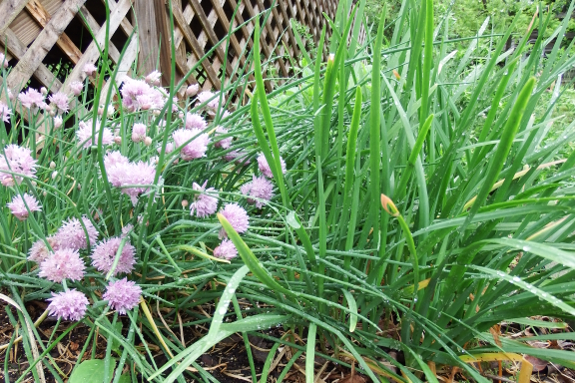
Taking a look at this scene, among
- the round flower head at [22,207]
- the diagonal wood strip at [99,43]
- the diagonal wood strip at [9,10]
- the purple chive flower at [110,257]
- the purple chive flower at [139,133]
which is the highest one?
the diagonal wood strip at [9,10]

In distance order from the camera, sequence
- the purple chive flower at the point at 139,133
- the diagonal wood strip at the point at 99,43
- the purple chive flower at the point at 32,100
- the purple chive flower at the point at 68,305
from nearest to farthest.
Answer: the purple chive flower at the point at 68,305
the purple chive flower at the point at 139,133
the purple chive flower at the point at 32,100
the diagonal wood strip at the point at 99,43

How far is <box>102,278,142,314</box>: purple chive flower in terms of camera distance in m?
0.54

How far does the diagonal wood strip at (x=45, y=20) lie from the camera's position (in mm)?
1601

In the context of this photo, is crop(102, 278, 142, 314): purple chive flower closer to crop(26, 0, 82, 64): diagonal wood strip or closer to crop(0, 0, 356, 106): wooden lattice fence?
crop(0, 0, 356, 106): wooden lattice fence

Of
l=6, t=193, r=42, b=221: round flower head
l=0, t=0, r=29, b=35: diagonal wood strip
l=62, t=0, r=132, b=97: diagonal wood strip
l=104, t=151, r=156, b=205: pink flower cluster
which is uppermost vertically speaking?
l=0, t=0, r=29, b=35: diagonal wood strip

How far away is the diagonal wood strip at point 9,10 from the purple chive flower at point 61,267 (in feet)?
4.43

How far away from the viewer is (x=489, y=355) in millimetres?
618

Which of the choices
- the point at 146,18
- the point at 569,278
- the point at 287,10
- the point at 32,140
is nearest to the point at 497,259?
the point at 569,278

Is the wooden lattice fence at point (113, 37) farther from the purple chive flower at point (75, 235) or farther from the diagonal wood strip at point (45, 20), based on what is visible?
the purple chive flower at point (75, 235)

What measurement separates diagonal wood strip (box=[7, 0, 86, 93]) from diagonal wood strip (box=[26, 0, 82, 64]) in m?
0.02

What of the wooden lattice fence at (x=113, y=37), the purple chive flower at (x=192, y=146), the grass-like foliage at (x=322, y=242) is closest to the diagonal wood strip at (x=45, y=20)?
the wooden lattice fence at (x=113, y=37)

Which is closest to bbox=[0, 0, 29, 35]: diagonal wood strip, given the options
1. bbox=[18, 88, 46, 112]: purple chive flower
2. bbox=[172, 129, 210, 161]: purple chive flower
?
bbox=[18, 88, 46, 112]: purple chive flower

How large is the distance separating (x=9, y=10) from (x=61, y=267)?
1.45m

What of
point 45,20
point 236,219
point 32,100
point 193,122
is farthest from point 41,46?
point 236,219
